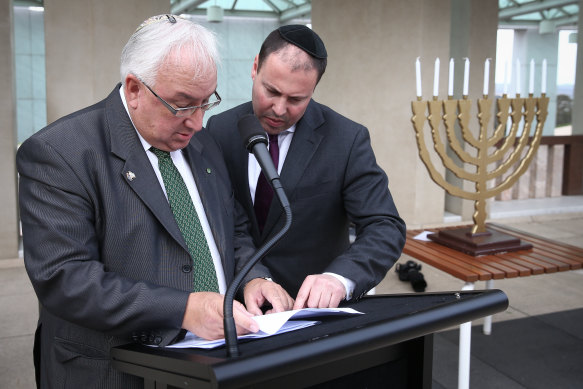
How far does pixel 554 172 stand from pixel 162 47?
671 centimetres

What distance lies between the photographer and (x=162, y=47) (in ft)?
3.80

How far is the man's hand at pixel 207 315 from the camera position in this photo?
105cm

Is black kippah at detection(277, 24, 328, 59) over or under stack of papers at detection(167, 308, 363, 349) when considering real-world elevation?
over

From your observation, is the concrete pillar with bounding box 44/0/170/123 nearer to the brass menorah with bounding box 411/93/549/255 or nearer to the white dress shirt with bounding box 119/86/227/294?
the brass menorah with bounding box 411/93/549/255

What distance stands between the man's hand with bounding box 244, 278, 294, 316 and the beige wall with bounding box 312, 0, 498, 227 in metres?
4.24

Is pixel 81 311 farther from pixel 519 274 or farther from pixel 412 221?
pixel 412 221

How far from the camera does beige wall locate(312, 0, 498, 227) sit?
536 cm

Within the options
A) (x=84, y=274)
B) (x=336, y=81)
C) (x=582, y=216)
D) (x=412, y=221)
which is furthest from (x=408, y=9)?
(x=84, y=274)

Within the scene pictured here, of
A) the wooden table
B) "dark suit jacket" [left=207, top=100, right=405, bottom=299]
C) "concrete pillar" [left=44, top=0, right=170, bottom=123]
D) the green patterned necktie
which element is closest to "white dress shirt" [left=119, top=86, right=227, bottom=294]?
the green patterned necktie

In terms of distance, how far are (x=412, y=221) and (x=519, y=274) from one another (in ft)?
9.68

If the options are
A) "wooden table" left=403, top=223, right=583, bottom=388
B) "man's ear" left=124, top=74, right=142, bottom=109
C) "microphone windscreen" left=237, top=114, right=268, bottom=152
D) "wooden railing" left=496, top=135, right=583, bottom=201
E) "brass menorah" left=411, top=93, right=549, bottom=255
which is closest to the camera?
"microphone windscreen" left=237, top=114, right=268, bottom=152

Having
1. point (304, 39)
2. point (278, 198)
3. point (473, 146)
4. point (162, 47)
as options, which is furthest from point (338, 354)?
point (473, 146)

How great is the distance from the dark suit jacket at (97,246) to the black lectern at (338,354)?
129mm

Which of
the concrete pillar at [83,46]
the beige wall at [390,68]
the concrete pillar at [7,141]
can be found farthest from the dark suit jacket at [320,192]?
the beige wall at [390,68]
